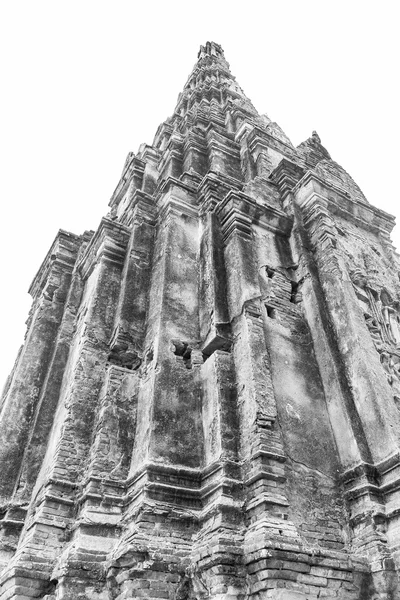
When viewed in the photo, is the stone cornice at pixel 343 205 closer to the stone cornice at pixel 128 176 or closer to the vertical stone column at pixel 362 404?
the vertical stone column at pixel 362 404

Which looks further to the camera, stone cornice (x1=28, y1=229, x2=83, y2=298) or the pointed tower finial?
the pointed tower finial

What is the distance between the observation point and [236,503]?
5355 millimetres

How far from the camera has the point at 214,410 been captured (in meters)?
6.28

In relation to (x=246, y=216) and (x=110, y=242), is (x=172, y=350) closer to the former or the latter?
(x=246, y=216)

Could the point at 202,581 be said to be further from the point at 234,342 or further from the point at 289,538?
the point at 234,342

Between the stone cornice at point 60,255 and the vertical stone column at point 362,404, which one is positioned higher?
the stone cornice at point 60,255

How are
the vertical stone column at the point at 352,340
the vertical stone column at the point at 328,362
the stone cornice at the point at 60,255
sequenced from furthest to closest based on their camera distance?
1. the stone cornice at the point at 60,255
2. the vertical stone column at the point at 328,362
3. the vertical stone column at the point at 352,340

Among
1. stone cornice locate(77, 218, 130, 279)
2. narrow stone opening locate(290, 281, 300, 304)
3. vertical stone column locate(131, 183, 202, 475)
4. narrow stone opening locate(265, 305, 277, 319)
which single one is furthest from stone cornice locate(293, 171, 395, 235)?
stone cornice locate(77, 218, 130, 279)

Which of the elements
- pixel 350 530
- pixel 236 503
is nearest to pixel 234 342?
pixel 236 503

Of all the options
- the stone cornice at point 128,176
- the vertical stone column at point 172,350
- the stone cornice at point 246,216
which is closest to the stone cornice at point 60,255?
the stone cornice at point 128,176

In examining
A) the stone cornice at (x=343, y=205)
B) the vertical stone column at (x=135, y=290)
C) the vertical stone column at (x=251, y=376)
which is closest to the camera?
the vertical stone column at (x=251, y=376)

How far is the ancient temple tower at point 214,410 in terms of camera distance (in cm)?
507

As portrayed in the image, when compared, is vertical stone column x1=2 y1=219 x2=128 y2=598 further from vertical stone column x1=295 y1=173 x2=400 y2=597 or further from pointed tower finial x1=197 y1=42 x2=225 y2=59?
pointed tower finial x1=197 y1=42 x2=225 y2=59

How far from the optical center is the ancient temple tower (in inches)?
199
